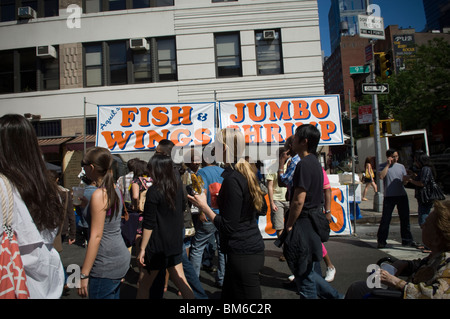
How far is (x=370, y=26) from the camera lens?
9078 millimetres

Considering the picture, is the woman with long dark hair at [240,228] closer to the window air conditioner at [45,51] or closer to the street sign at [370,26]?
the street sign at [370,26]

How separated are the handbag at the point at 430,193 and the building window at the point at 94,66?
39.6 feet

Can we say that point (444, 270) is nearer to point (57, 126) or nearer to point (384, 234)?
point (384, 234)

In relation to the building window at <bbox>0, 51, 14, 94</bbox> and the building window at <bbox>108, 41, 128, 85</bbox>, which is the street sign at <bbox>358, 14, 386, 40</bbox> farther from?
the building window at <bbox>0, 51, 14, 94</bbox>

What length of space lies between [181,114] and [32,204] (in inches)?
229

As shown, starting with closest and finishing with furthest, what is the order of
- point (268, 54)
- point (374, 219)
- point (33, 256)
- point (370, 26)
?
point (33, 256) < point (374, 219) < point (370, 26) < point (268, 54)

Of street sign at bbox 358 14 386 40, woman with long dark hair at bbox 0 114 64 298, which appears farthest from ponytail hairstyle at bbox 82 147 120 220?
street sign at bbox 358 14 386 40

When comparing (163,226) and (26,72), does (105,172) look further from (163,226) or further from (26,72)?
(26,72)

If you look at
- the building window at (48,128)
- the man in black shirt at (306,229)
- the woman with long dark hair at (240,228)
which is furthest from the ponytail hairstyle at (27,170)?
the building window at (48,128)

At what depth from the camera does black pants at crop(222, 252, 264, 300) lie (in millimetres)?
2412

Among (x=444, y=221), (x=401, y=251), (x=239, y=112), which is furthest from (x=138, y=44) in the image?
(x=444, y=221)

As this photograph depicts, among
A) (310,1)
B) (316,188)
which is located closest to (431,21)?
(310,1)

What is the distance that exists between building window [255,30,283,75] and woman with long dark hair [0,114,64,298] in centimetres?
1146
